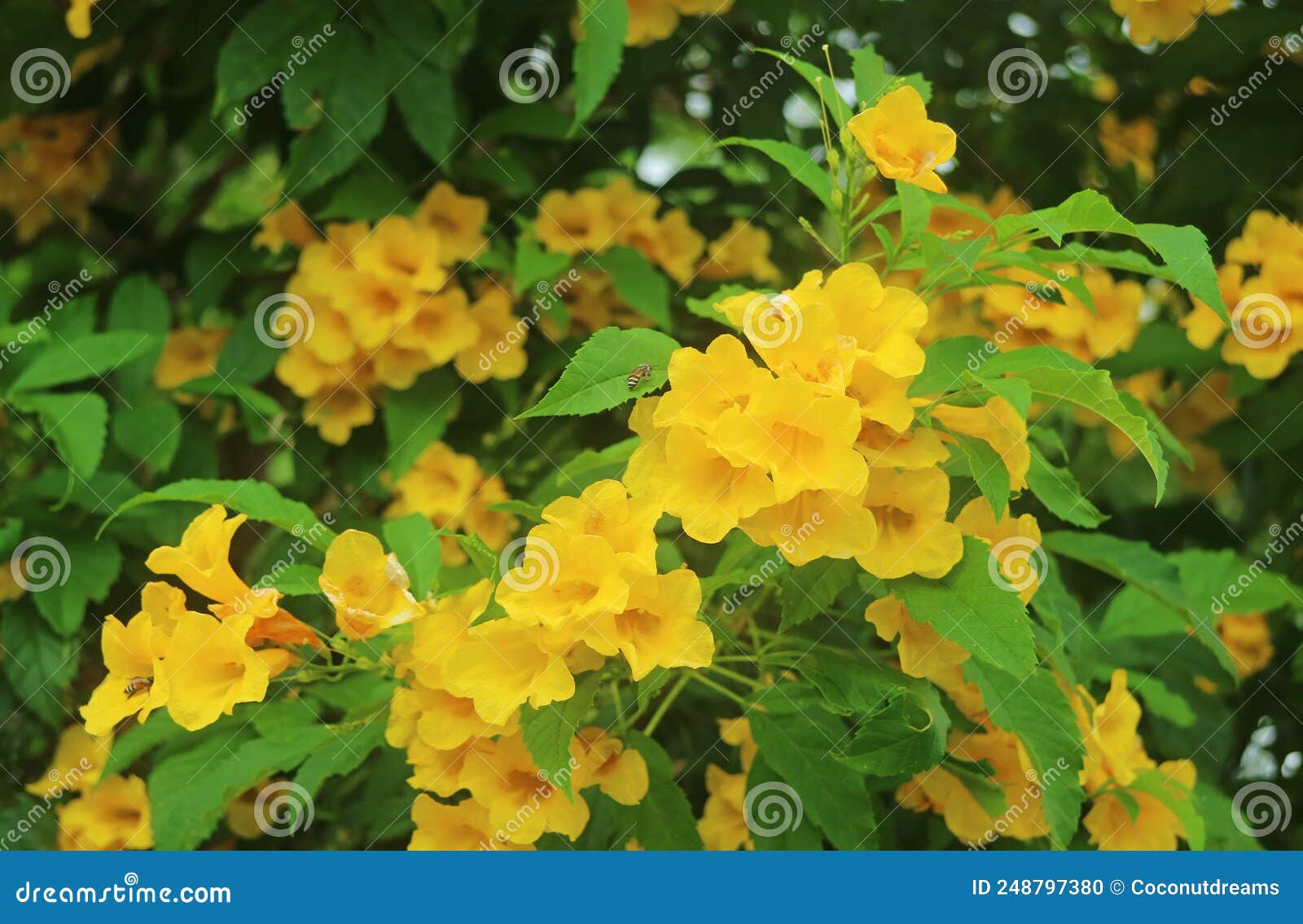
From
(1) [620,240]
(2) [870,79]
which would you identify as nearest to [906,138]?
(2) [870,79]

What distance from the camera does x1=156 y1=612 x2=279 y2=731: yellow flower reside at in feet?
3.86

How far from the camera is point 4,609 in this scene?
5.71 feet

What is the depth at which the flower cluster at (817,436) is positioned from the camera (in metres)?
1.07

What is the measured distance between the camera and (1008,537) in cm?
128

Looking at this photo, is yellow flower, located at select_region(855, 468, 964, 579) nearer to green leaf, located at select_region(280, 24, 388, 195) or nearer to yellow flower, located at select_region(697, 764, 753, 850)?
yellow flower, located at select_region(697, 764, 753, 850)

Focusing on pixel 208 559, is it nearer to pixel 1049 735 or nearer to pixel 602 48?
pixel 602 48

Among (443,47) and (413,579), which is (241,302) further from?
(413,579)

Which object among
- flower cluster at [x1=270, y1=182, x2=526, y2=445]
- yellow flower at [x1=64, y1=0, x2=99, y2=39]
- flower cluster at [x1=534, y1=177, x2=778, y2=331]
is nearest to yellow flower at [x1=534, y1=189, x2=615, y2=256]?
flower cluster at [x1=534, y1=177, x2=778, y2=331]

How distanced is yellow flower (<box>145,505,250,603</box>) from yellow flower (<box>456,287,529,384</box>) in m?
0.70

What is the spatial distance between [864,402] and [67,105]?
179 centimetres

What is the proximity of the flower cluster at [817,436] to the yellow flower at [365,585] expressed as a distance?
0.30 metres

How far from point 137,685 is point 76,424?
490mm

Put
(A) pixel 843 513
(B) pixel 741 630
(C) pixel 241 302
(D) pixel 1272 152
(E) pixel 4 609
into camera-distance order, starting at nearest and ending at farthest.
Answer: (A) pixel 843 513
(B) pixel 741 630
(E) pixel 4 609
(D) pixel 1272 152
(C) pixel 241 302

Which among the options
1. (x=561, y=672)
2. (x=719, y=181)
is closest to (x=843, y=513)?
(x=561, y=672)
